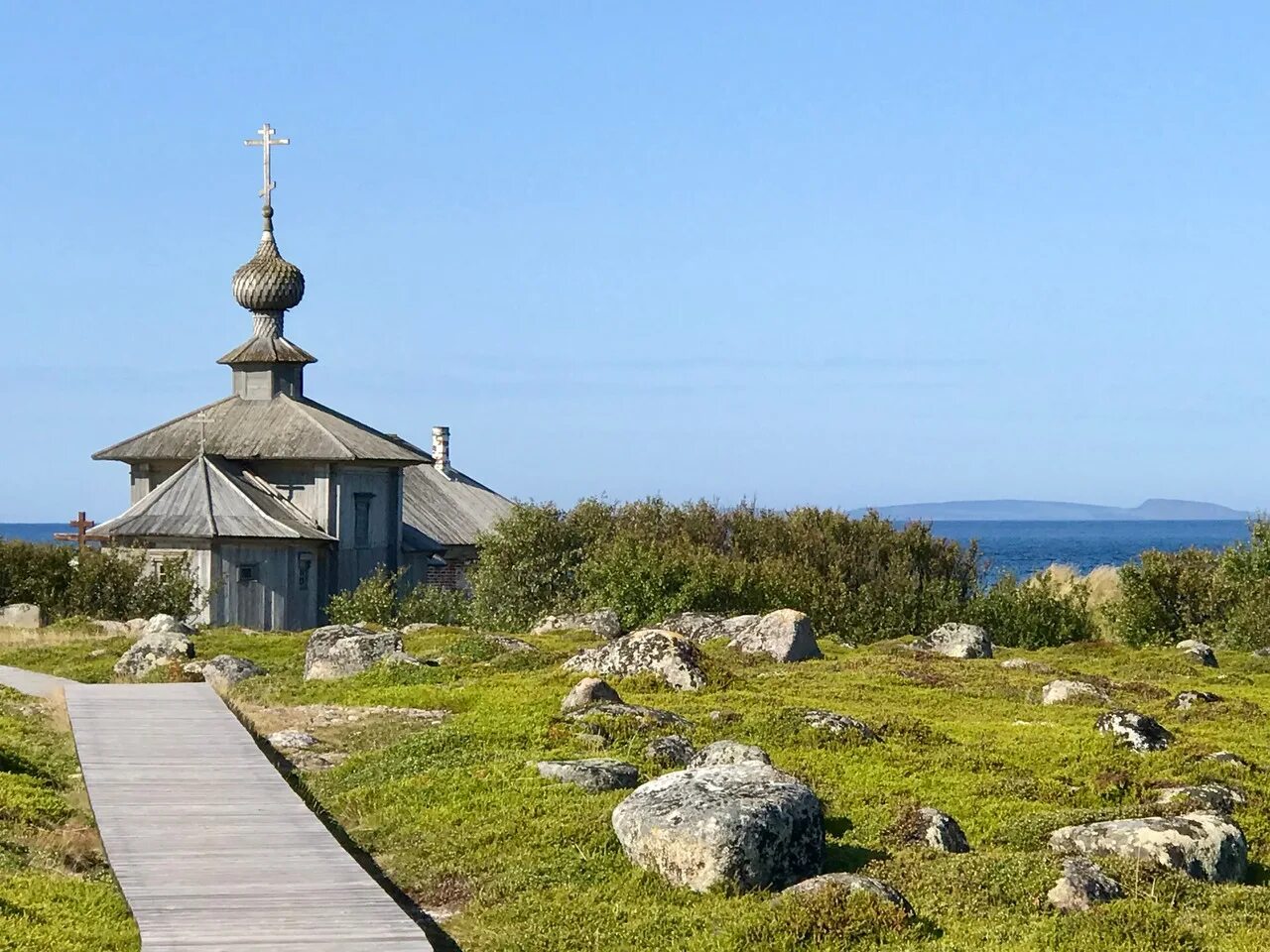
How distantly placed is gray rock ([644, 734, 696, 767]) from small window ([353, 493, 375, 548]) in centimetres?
3511

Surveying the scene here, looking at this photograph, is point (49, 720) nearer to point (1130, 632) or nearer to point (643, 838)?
point (643, 838)

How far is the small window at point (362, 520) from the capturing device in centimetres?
5484

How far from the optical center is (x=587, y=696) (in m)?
23.5

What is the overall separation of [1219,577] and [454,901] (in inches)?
1280

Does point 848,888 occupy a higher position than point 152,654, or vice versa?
point 152,654

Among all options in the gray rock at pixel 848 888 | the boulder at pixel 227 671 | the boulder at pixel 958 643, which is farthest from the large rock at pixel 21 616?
the gray rock at pixel 848 888

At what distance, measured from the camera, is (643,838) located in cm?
1557

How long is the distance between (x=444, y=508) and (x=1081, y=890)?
51.4 metres

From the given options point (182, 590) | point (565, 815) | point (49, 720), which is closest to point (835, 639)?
point (182, 590)

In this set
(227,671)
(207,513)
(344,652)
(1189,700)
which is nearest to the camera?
(1189,700)

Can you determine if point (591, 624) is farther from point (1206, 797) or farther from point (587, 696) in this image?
point (1206, 797)

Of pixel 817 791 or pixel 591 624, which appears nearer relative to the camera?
pixel 817 791

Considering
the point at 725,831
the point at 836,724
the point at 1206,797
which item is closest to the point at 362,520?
the point at 836,724

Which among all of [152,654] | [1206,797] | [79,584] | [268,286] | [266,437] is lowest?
[1206,797]
